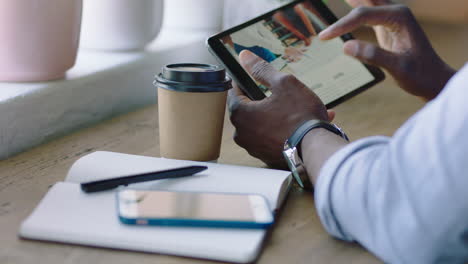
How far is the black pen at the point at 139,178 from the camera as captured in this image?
725 mm

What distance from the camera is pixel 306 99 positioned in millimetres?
896

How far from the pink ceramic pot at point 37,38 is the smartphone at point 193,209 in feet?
1.35

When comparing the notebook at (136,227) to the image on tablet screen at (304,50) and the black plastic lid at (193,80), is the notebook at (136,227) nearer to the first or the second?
the black plastic lid at (193,80)

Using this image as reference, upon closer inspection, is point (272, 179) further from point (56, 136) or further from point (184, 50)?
point (184, 50)

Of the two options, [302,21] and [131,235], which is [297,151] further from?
[302,21]

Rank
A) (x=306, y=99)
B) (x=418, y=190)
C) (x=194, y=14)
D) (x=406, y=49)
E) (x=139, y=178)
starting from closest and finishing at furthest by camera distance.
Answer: (x=418, y=190) < (x=139, y=178) < (x=306, y=99) < (x=406, y=49) < (x=194, y=14)

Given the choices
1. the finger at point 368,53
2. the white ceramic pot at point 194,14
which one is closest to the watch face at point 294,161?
the finger at point 368,53

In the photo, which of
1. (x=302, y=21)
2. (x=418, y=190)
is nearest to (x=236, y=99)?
(x=302, y=21)

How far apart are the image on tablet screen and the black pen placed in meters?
0.25

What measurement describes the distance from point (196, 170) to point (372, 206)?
245 mm

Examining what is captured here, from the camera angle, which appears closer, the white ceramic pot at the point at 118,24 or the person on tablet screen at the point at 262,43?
the person on tablet screen at the point at 262,43

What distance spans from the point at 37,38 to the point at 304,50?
1.49 feet

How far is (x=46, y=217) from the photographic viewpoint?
66 cm

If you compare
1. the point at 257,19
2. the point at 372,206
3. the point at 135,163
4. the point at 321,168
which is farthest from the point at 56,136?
the point at 372,206
